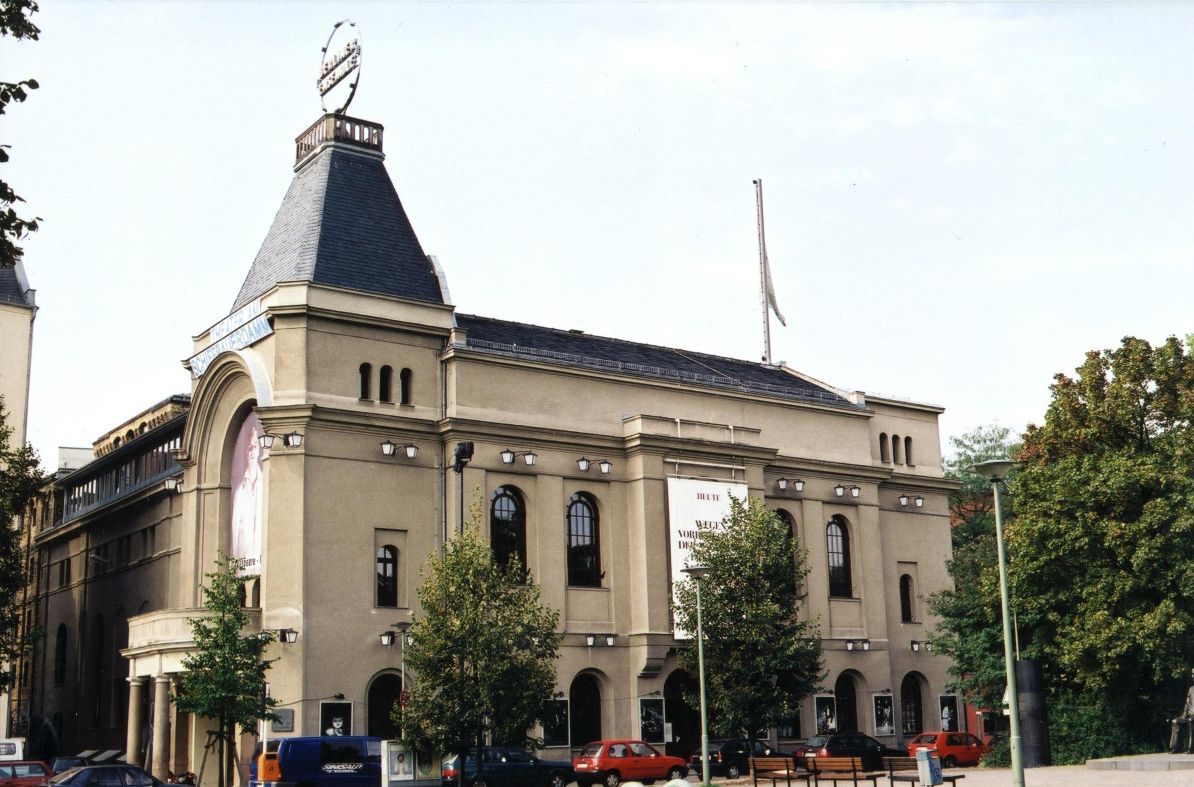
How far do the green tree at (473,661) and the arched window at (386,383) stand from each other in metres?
8.48

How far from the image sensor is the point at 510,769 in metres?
37.9

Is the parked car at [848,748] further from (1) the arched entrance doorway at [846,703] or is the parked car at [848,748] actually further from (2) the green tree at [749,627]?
(1) the arched entrance doorway at [846,703]

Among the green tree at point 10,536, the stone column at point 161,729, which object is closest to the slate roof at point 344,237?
the green tree at point 10,536

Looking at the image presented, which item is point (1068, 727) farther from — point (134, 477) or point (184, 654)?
point (134, 477)

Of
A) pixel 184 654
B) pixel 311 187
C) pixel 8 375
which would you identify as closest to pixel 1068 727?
pixel 184 654

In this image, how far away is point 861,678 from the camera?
170 feet

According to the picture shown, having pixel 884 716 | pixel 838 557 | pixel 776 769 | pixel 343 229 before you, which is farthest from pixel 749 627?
pixel 343 229

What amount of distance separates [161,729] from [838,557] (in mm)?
25977

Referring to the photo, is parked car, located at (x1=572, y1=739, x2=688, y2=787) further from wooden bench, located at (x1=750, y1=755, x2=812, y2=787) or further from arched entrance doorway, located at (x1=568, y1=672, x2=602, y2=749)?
arched entrance doorway, located at (x1=568, y1=672, x2=602, y2=749)

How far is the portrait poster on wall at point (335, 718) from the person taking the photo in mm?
40156

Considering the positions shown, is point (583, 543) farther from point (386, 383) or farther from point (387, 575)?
point (386, 383)

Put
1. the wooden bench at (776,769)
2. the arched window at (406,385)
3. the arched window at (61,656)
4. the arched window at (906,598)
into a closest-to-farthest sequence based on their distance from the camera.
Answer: the wooden bench at (776,769), the arched window at (406,385), the arched window at (906,598), the arched window at (61,656)

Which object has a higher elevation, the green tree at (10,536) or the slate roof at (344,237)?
the slate roof at (344,237)

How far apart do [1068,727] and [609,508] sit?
1639 cm
